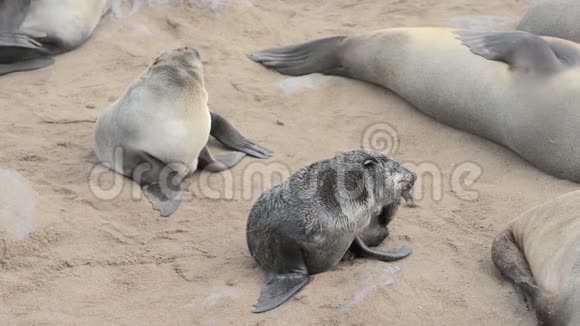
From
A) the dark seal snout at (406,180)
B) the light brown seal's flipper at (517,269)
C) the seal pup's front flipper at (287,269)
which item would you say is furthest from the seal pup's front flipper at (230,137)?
the light brown seal's flipper at (517,269)

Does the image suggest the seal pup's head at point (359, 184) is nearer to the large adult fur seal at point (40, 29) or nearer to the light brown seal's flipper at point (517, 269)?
the light brown seal's flipper at point (517, 269)

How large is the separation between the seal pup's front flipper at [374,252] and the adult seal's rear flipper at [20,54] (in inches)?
133

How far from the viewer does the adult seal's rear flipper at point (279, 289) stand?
3.72 m

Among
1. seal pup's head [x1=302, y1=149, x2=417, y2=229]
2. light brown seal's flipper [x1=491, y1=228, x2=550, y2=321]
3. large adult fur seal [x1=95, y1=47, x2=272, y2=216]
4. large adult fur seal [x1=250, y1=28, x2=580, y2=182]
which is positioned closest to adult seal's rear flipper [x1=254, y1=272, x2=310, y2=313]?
seal pup's head [x1=302, y1=149, x2=417, y2=229]

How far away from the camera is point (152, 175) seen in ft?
16.7

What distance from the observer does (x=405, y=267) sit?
4070 mm

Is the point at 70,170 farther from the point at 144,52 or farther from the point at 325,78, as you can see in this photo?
the point at 325,78

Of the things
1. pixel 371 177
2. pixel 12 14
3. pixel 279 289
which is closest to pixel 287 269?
pixel 279 289

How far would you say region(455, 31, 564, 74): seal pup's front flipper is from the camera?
579 cm

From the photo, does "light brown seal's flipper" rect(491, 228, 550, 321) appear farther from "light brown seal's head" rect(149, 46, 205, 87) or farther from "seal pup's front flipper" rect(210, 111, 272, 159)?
"light brown seal's head" rect(149, 46, 205, 87)

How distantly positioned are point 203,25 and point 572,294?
4377mm

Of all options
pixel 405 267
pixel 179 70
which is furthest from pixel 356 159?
pixel 179 70

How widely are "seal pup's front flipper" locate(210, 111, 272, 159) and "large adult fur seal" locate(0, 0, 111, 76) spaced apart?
1.71 meters

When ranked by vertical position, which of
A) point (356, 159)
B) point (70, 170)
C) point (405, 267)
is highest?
point (356, 159)
